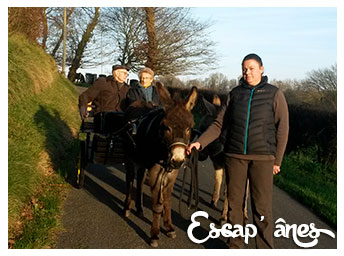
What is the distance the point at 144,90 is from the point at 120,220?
2303 millimetres

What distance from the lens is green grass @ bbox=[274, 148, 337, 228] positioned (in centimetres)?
685

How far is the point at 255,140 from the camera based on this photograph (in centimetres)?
399

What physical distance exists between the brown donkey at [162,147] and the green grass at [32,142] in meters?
1.53

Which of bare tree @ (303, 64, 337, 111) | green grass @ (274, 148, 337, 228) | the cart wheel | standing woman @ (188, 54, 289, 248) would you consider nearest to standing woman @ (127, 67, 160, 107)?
the cart wheel

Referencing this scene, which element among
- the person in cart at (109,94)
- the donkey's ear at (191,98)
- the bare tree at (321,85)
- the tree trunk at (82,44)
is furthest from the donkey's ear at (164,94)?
the tree trunk at (82,44)

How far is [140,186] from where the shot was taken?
5.46 m

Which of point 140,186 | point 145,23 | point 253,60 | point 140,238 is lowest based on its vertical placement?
point 140,238

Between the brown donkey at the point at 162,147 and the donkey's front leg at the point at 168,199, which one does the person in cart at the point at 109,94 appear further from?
the donkey's front leg at the point at 168,199

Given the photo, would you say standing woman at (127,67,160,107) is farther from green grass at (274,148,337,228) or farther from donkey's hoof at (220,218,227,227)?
green grass at (274,148,337,228)

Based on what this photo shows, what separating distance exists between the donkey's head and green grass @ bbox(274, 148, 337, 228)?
3698mm

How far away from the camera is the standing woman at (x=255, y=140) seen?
3994 mm

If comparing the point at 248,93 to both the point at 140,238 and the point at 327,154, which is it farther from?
the point at 327,154
